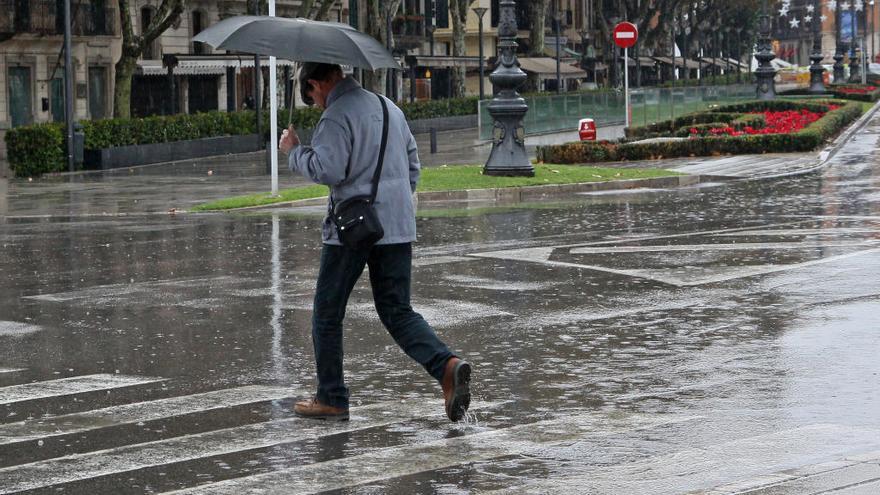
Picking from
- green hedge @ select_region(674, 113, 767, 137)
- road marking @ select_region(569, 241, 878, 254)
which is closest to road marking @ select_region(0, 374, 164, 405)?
road marking @ select_region(569, 241, 878, 254)

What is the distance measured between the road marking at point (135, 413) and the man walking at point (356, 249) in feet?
2.08

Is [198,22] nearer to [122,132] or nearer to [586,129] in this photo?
[122,132]

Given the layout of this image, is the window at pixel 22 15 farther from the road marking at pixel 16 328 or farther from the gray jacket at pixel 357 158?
the gray jacket at pixel 357 158

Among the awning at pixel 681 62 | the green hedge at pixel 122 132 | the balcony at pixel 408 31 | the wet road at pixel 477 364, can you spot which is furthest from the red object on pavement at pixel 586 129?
the awning at pixel 681 62

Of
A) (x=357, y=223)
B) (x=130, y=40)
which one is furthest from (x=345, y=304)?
(x=130, y=40)

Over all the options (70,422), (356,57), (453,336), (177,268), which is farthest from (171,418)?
(177,268)

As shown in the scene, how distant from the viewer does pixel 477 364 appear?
9.69 m

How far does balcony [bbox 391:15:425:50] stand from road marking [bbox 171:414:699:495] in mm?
67787

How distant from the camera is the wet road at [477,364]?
697 cm

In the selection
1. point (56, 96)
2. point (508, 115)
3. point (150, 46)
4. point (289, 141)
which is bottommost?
point (508, 115)

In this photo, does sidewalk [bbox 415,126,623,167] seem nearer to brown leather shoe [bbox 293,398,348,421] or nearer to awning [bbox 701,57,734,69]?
brown leather shoe [bbox 293,398,348,421]

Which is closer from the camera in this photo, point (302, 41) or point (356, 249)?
point (356, 249)

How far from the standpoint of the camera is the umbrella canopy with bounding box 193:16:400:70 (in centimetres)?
804

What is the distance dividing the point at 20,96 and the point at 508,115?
31.9 metres
